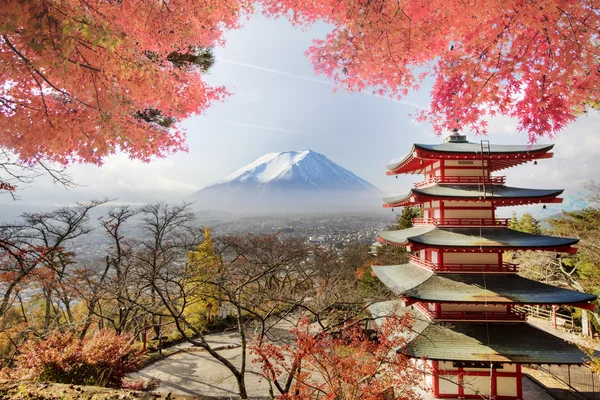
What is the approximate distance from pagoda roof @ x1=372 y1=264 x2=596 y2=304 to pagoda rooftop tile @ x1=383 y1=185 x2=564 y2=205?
1.86m

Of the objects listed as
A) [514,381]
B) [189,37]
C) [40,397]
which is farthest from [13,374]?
[514,381]

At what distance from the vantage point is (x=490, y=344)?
633 centimetres

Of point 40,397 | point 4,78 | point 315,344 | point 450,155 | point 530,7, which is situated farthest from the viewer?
point 450,155

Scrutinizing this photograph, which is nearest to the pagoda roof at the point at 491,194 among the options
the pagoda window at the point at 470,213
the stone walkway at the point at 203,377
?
the pagoda window at the point at 470,213

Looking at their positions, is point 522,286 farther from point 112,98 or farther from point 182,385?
point 182,385

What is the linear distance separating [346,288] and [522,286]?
716 centimetres

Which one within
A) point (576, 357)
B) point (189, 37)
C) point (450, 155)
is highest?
point (189, 37)

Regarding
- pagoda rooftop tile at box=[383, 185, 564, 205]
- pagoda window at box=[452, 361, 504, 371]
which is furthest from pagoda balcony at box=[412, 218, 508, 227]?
pagoda window at box=[452, 361, 504, 371]

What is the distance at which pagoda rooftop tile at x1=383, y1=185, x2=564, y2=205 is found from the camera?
7121mm

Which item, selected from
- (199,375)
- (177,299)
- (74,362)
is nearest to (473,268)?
(177,299)

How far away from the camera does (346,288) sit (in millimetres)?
13008

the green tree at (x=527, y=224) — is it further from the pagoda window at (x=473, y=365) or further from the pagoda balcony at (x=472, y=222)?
the pagoda window at (x=473, y=365)

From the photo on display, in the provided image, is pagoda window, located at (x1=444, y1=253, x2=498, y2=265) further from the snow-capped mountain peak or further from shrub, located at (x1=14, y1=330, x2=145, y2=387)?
the snow-capped mountain peak

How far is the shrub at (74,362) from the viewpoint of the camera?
4895 mm
